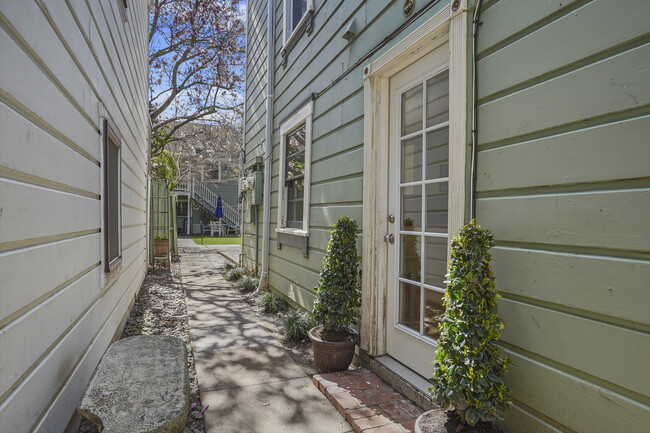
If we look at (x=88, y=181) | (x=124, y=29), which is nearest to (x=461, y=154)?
(x=88, y=181)

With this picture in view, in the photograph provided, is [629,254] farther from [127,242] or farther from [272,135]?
[272,135]

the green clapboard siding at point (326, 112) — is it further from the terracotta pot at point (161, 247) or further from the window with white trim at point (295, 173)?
the terracotta pot at point (161, 247)

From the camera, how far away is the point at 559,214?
1577 millimetres

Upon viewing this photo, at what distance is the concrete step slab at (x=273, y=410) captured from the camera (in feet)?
7.47

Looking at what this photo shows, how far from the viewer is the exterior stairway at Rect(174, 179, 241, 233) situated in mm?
21125

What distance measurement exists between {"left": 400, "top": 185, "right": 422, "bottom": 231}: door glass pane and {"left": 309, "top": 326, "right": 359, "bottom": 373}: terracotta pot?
1.02 m

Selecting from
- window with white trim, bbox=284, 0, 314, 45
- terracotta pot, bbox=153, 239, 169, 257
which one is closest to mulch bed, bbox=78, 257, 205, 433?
terracotta pot, bbox=153, 239, 169, 257

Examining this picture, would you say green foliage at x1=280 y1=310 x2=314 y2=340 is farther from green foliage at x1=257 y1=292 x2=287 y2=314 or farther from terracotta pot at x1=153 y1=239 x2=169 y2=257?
terracotta pot at x1=153 y1=239 x2=169 y2=257

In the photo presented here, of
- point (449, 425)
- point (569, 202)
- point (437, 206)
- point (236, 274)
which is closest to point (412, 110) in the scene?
point (437, 206)

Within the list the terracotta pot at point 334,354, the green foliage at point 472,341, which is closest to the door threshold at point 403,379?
the terracotta pot at point 334,354

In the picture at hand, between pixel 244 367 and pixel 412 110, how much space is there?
8.16 ft

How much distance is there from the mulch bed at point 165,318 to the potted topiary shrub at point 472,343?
154 cm

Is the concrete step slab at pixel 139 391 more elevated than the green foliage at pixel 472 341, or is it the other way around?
the green foliage at pixel 472 341

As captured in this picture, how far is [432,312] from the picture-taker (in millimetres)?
2477
